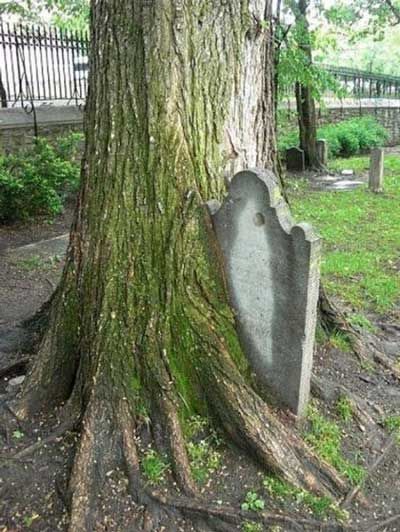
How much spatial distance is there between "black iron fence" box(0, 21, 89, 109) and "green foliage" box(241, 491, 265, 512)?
9290 millimetres

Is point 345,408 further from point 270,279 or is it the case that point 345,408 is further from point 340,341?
point 270,279

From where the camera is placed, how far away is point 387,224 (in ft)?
28.5

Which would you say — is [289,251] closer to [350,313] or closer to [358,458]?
[358,458]

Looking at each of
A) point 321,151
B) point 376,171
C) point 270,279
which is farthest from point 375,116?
point 270,279

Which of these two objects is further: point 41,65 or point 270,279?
point 41,65

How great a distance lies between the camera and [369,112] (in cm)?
2331

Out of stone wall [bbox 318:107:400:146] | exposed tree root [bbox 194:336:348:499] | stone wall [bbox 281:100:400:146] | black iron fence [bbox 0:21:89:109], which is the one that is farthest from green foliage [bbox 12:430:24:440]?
stone wall [bbox 318:107:400:146]

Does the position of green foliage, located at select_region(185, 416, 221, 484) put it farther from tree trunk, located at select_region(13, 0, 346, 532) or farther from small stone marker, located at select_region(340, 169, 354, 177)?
small stone marker, located at select_region(340, 169, 354, 177)

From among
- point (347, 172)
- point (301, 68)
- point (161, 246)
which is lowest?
point (347, 172)

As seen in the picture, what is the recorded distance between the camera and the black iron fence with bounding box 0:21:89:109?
10.8 m

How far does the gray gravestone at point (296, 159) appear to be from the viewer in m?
14.2

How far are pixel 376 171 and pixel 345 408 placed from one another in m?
8.69

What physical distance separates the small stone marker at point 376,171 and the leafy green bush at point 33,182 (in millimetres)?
5592

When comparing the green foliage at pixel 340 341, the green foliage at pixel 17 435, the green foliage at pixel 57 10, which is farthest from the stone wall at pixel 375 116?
the green foliage at pixel 17 435
